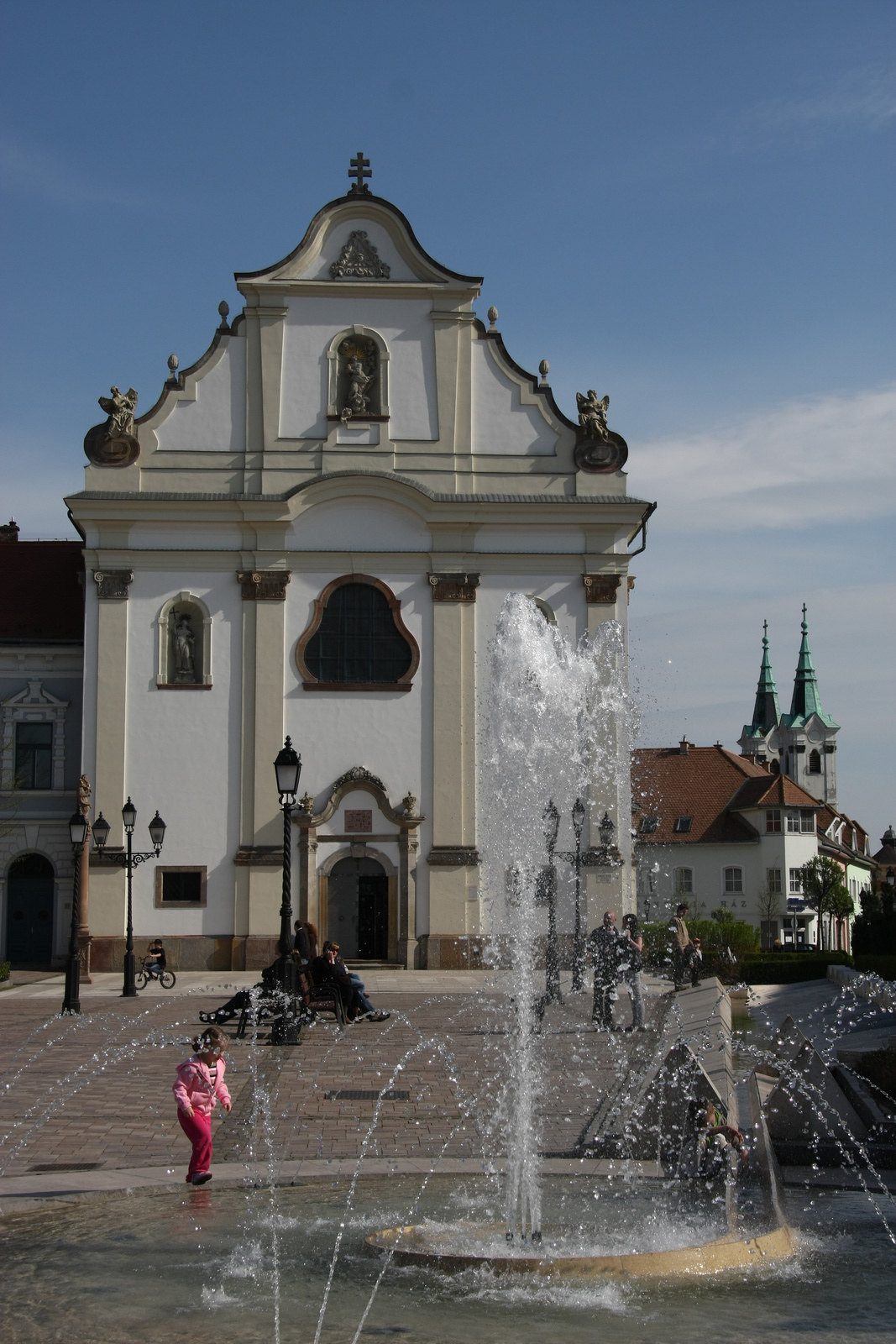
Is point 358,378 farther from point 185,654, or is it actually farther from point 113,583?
point 185,654

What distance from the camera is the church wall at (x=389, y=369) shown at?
Result: 3312 cm

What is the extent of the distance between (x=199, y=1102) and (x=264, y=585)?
76.0 ft

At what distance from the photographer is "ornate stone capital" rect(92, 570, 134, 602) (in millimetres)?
32281

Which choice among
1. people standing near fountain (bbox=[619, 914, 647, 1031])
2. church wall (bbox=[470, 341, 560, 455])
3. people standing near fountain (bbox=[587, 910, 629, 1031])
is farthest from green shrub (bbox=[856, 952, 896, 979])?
church wall (bbox=[470, 341, 560, 455])

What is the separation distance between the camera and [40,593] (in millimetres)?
36469

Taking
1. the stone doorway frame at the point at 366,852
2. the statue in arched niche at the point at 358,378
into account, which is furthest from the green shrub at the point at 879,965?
the statue in arched niche at the point at 358,378

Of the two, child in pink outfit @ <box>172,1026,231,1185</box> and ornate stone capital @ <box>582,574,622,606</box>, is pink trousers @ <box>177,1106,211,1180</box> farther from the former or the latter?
ornate stone capital @ <box>582,574,622,606</box>

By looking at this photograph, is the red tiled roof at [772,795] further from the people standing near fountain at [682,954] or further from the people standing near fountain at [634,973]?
the people standing near fountain at [634,973]

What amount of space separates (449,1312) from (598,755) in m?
25.8

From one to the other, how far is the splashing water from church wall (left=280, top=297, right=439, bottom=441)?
516 cm

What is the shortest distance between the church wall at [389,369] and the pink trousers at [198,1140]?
24587 millimetres

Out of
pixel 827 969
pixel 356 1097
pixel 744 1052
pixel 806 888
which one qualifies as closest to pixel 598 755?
pixel 827 969

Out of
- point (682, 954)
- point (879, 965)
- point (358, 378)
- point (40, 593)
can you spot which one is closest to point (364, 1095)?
point (682, 954)

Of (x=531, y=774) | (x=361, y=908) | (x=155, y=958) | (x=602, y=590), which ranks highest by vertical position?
(x=602, y=590)
